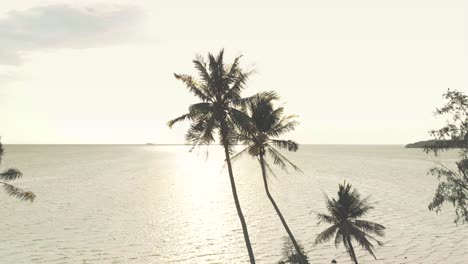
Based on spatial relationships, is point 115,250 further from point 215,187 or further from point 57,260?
point 215,187

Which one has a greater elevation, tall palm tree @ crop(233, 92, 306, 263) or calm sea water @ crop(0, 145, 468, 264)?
tall palm tree @ crop(233, 92, 306, 263)

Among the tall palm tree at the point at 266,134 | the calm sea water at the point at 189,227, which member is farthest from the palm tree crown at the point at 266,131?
the calm sea water at the point at 189,227

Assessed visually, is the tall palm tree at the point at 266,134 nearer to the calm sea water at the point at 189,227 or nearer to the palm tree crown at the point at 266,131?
the palm tree crown at the point at 266,131

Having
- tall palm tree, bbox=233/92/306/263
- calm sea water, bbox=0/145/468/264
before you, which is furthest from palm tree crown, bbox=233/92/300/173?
calm sea water, bbox=0/145/468/264

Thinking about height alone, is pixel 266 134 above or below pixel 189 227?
above

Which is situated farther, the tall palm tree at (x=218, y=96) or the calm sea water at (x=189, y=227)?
the calm sea water at (x=189, y=227)

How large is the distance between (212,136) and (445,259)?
2809 centimetres

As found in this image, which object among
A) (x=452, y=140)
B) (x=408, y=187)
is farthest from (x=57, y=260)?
(x=408, y=187)

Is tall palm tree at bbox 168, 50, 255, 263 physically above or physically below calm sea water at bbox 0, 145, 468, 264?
above

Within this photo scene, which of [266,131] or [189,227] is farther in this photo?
[189,227]

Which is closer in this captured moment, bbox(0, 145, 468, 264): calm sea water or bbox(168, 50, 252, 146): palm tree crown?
bbox(168, 50, 252, 146): palm tree crown

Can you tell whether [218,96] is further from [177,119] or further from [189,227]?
[189,227]

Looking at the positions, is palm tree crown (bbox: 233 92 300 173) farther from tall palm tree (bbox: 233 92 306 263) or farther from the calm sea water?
the calm sea water

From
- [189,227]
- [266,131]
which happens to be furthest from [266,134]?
[189,227]
